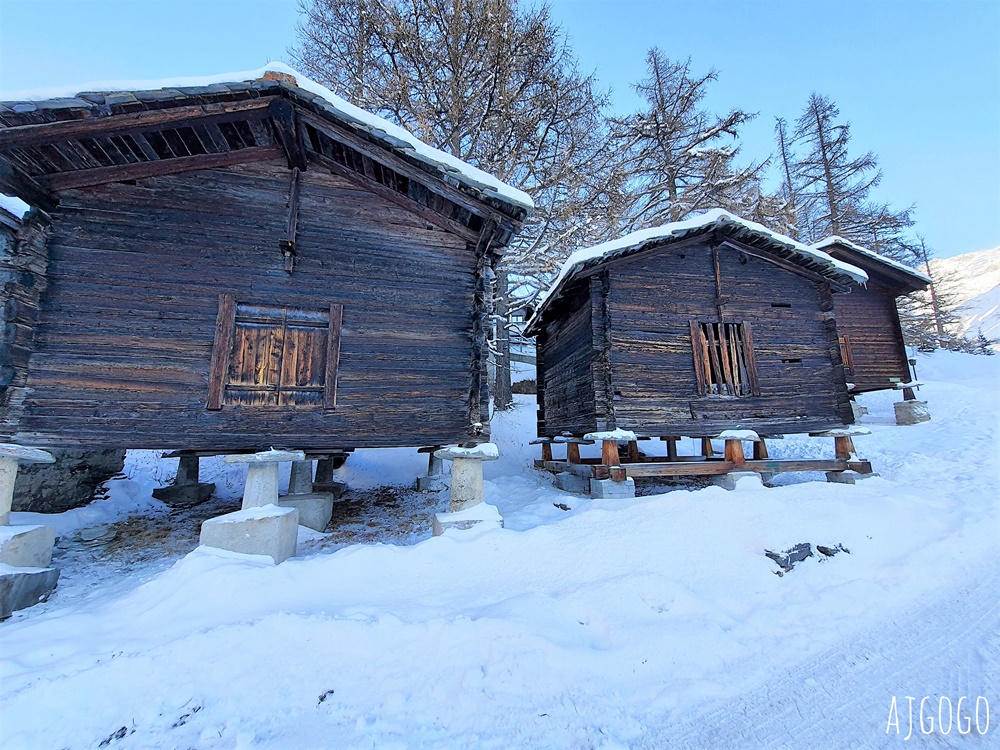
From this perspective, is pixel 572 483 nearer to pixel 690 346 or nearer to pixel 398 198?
pixel 690 346

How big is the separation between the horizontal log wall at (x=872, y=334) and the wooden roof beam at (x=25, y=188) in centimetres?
2148

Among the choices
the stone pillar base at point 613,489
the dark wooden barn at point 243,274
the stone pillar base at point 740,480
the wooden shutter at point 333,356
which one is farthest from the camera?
the stone pillar base at point 613,489

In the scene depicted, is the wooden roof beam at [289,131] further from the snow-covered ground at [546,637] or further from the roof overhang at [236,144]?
the snow-covered ground at [546,637]

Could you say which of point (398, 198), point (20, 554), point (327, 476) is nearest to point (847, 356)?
point (398, 198)

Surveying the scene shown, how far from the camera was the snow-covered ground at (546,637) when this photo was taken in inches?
101

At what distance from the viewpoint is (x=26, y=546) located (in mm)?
4578

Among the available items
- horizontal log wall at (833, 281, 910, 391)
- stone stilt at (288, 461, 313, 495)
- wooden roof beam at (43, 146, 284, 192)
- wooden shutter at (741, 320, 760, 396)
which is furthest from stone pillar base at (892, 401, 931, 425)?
wooden roof beam at (43, 146, 284, 192)

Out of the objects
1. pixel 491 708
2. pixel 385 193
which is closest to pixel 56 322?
pixel 385 193

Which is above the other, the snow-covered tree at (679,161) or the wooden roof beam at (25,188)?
the snow-covered tree at (679,161)

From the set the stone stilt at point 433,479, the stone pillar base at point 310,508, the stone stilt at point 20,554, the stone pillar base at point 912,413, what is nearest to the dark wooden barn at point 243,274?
the stone stilt at point 20,554

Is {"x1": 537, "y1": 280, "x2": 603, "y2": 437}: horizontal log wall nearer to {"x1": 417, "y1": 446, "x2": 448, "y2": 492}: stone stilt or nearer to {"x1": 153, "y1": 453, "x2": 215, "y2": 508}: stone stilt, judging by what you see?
{"x1": 417, "y1": 446, "x2": 448, "y2": 492}: stone stilt

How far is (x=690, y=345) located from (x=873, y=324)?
40.3ft

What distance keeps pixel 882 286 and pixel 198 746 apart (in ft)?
73.6

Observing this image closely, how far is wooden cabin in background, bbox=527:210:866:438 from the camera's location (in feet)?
29.5
